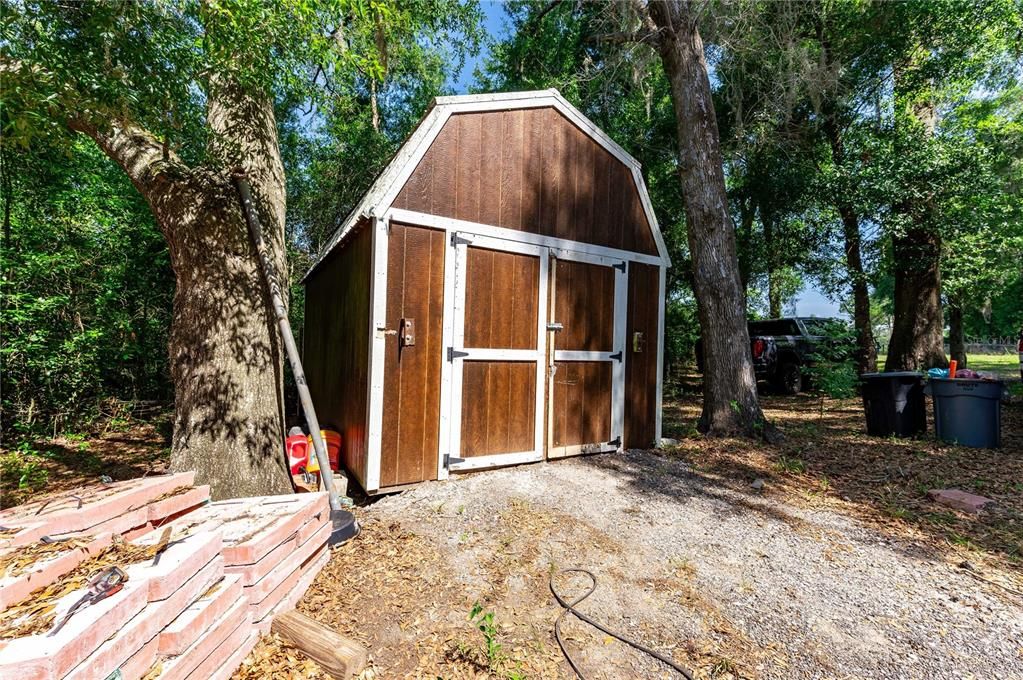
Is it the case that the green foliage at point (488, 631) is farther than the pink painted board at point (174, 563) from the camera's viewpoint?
Yes

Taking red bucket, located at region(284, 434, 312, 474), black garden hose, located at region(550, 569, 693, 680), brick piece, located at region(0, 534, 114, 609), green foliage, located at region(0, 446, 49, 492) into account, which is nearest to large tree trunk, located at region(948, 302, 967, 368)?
black garden hose, located at region(550, 569, 693, 680)

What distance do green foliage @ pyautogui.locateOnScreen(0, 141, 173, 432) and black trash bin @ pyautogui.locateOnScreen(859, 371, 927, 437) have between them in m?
10.3

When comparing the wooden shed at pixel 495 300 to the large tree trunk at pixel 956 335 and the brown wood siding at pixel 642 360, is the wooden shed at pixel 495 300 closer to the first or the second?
the brown wood siding at pixel 642 360

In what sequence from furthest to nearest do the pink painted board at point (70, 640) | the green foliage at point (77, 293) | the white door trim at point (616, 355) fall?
the green foliage at point (77, 293) < the white door trim at point (616, 355) < the pink painted board at point (70, 640)

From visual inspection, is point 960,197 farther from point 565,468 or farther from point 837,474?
point 565,468

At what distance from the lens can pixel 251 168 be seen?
12.4ft

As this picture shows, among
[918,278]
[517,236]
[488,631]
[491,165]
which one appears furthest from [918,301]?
[488,631]

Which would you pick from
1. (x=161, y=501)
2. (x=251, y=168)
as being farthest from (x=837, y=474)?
(x=251, y=168)

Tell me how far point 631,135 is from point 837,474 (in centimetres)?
868

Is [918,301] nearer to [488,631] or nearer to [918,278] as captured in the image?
[918,278]

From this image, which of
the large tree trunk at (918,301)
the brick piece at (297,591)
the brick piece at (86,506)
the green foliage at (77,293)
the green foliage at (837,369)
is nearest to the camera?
the brick piece at (86,506)

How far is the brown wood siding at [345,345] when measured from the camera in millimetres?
4172

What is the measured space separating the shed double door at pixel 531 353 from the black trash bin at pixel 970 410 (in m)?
4.08

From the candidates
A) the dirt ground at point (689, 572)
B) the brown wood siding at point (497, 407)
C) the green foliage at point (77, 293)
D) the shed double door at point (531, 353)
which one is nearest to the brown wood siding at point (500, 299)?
the shed double door at point (531, 353)
